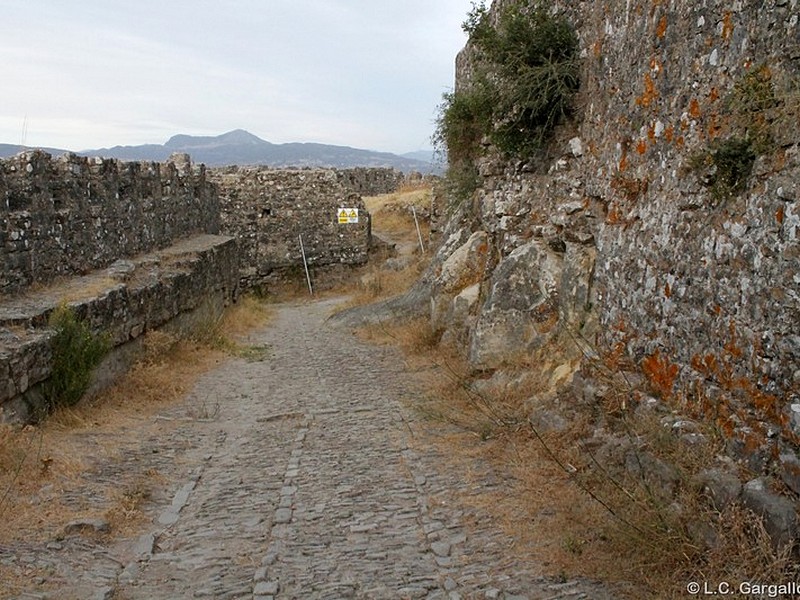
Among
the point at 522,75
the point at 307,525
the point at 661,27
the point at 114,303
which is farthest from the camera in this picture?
→ the point at 114,303

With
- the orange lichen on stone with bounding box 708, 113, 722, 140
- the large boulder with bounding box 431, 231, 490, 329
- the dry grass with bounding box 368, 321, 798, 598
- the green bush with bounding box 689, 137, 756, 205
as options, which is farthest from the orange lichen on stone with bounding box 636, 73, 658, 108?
the large boulder with bounding box 431, 231, 490, 329

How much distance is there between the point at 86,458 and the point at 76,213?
4.50m

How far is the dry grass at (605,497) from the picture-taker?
389cm

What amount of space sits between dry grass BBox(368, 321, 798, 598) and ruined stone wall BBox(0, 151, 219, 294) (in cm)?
472

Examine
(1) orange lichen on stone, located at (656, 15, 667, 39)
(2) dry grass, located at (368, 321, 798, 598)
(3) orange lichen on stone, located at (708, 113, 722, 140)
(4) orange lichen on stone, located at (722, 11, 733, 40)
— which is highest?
(1) orange lichen on stone, located at (656, 15, 667, 39)

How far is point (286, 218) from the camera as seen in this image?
23375 mm

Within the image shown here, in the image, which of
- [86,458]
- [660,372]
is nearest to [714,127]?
[660,372]

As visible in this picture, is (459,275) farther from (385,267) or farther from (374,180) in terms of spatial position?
(374,180)

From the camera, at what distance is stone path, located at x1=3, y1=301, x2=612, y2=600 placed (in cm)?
446

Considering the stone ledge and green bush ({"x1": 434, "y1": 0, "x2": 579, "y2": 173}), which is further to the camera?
green bush ({"x1": 434, "y1": 0, "x2": 579, "y2": 173})

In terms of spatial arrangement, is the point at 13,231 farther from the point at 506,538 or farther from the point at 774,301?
the point at 774,301

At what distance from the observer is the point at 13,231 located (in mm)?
8320

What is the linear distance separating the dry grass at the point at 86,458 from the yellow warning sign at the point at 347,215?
44.5 feet

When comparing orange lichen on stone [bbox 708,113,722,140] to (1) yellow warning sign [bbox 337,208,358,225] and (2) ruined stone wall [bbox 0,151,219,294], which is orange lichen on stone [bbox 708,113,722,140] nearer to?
(2) ruined stone wall [bbox 0,151,219,294]
